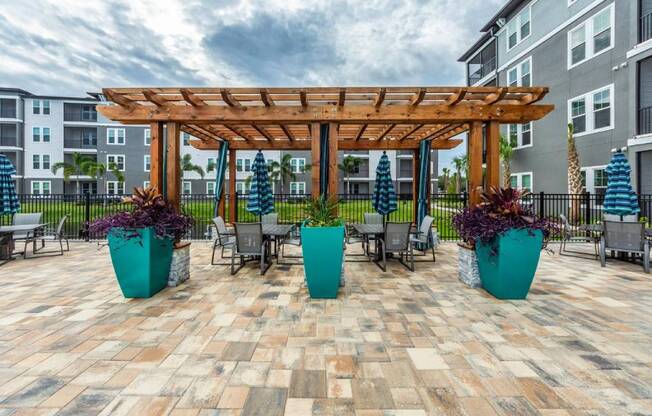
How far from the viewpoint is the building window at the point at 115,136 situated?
30391 mm

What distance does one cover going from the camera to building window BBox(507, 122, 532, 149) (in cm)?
1577

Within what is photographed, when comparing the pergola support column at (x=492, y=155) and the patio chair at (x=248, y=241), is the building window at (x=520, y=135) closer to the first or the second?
the pergola support column at (x=492, y=155)

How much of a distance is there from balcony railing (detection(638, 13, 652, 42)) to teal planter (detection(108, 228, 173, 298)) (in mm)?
15771

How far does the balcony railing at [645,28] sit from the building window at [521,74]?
512 cm

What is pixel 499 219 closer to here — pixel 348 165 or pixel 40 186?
pixel 348 165

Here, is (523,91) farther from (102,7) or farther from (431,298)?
(102,7)

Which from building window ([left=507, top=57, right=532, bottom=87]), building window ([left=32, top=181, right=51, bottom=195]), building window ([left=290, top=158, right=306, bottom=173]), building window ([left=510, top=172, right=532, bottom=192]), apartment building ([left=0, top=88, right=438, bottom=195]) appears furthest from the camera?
building window ([left=290, top=158, right=306, bottom=173])

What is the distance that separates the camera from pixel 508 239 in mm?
4273

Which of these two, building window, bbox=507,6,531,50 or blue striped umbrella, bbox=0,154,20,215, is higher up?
building window, bbox=507,6,531,50

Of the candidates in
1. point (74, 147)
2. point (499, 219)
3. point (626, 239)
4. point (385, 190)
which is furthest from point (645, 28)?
point (74, 147)

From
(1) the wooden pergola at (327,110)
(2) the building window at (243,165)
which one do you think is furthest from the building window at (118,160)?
(1) the wooden pergola at (327,110)

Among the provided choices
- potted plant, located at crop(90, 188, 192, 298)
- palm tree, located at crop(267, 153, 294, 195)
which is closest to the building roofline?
palm tree, located at crop(267, 153, 294, 195)

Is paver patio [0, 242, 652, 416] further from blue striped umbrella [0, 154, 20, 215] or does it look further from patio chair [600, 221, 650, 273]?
blue striped umbrella [0, 154, 20, 215]

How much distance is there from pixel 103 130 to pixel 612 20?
3805cm
